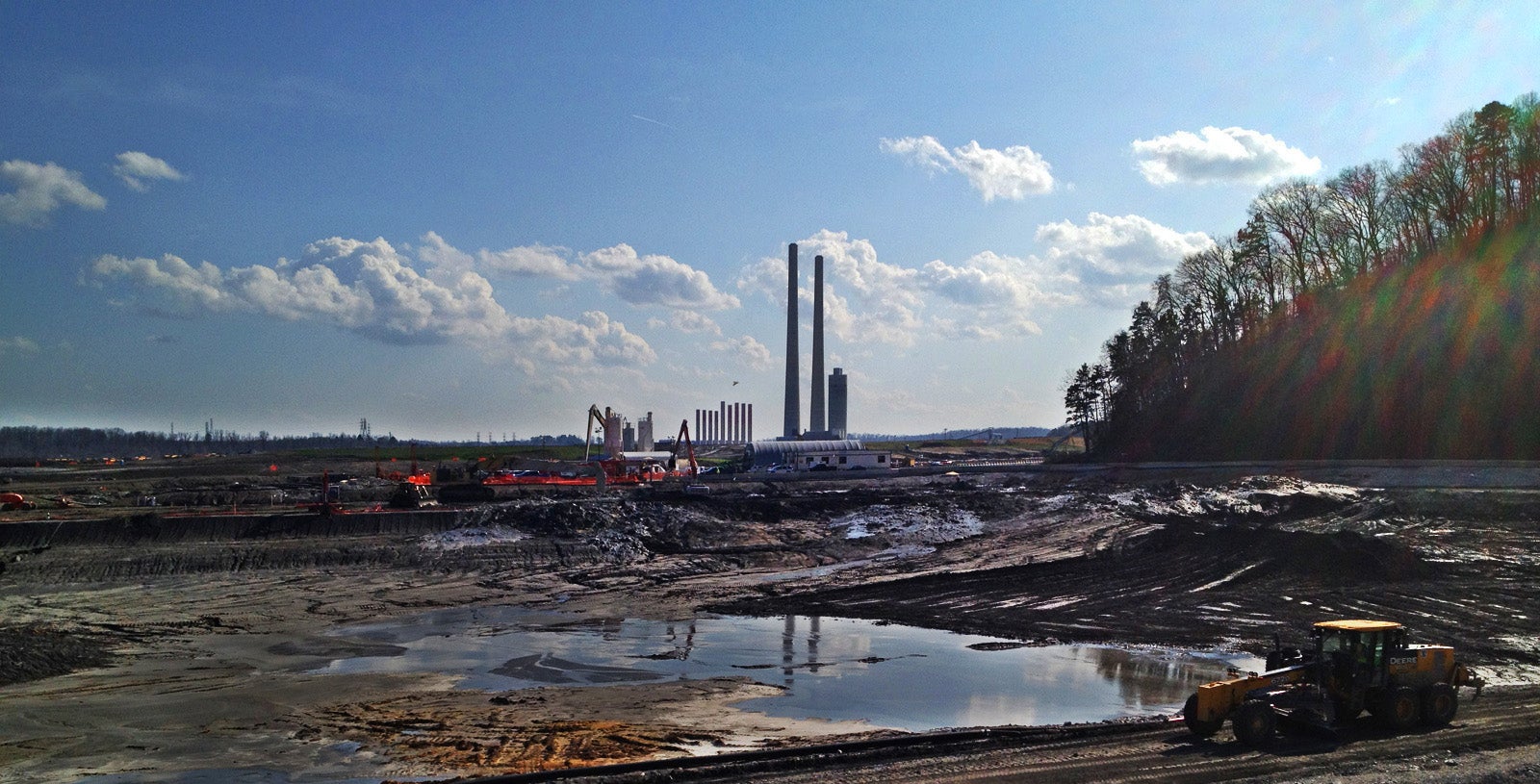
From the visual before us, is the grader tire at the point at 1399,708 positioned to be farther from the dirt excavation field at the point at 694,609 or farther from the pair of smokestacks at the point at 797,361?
the pair of smokestacks at the point at 797,361

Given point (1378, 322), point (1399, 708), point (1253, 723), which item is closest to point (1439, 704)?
point (1399, 708)

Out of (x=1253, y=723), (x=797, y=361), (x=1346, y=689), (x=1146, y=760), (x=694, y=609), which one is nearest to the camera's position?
(x=1146, y=760)

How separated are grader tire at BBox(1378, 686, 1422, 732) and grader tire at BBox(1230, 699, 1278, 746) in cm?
203

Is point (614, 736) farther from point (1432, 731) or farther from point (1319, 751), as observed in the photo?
point (1432, 731)

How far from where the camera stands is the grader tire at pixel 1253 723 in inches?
598

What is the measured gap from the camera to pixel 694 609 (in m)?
30.2

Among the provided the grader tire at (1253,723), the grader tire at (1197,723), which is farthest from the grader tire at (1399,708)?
the grader tire at (1197,723)

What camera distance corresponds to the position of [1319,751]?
1496 cm

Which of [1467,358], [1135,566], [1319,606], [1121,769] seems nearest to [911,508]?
[1135,566]

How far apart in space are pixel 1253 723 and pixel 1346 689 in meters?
1.89

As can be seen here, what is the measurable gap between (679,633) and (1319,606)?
59.4 feet

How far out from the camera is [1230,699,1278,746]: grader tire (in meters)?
15.2

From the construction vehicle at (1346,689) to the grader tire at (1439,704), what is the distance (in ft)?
0.04

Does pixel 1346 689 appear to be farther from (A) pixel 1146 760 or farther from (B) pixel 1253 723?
(A) pixel 1146 760
